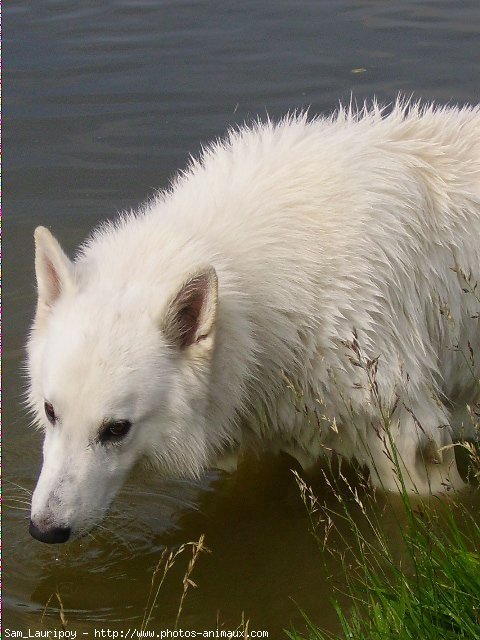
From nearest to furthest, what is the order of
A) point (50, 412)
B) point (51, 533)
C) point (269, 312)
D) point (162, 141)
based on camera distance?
point (51, 533) → point (50, 412) → point (269, 312) → point (162, 141)

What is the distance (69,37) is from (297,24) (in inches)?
96.5

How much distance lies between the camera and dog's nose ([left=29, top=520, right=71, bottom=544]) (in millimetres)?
4047

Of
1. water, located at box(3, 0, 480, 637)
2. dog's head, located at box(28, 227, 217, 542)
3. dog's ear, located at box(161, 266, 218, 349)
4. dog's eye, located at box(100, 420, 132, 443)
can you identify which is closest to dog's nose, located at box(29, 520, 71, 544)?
dog's head, located at box(28, 227, 217, 542)

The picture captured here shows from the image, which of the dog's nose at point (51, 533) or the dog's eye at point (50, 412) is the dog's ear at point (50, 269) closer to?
the dog's eye at point (50, 412)

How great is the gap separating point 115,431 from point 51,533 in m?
0.46

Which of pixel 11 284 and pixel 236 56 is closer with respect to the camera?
pixel 11 284

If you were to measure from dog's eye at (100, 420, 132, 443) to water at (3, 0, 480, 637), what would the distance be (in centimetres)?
42

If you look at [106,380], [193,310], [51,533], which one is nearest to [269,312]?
[193,310]

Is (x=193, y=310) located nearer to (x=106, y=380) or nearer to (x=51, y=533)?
(x=106, y=380)

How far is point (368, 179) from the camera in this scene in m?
4.75

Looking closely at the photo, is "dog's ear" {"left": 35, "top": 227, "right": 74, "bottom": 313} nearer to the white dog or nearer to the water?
the white dog

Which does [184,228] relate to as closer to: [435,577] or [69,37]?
[435,577]

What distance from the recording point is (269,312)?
4551 millimetres

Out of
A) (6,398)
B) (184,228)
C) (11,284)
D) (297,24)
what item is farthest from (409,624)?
(297,24)
